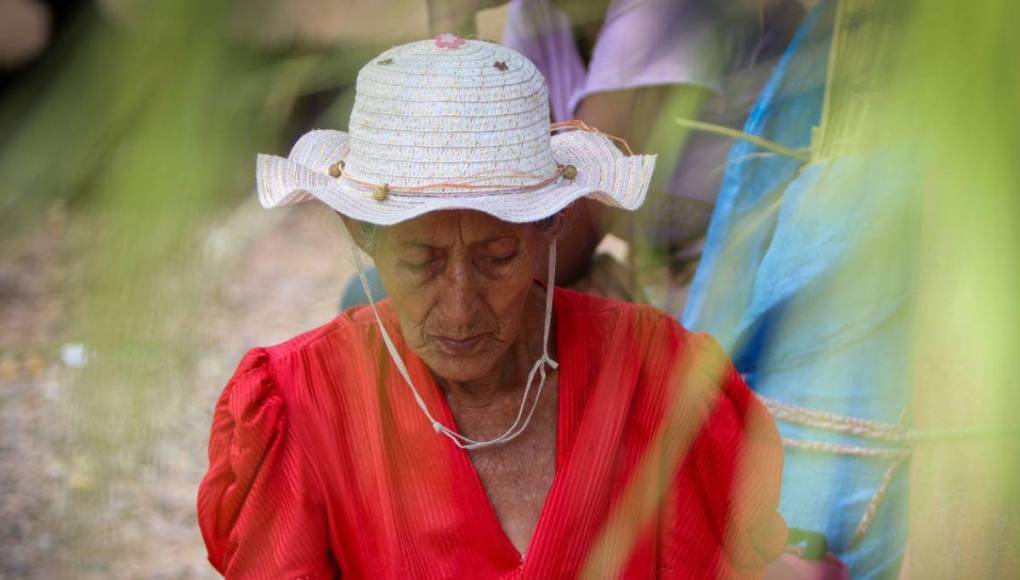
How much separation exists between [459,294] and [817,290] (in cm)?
81

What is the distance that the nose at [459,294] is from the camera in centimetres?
153

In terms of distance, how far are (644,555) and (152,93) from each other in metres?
1.37

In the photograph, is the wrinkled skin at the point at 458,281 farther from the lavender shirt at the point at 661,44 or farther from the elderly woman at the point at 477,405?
the lavender shirt at the point at 661,44

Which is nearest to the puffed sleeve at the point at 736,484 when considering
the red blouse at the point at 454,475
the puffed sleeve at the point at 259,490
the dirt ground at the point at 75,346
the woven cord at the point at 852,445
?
the red blouse at the point at 454,475

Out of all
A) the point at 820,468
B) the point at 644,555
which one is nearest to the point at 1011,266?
the point at 644,555

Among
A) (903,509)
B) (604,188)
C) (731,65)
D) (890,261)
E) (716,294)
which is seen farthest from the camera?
(716,294)

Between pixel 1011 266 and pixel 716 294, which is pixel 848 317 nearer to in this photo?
pixel 1011 266

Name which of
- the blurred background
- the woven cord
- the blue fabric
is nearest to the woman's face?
the blue fabric

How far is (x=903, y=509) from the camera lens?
2033 millimetres

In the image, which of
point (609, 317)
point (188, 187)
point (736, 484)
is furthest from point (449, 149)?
point (188, 187)

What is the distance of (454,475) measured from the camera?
1656mm

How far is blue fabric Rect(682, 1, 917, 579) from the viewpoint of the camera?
1.96ft

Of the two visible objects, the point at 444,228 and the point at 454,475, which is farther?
the point at 454,475

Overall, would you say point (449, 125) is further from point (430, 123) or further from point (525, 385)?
point (525, 385)
